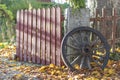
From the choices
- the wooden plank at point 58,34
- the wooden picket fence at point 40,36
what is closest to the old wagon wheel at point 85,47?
the wooden plank at point 58,34

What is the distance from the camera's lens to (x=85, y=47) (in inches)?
282

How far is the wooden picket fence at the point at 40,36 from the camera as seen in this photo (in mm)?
7785

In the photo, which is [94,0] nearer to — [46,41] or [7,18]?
[46,41]

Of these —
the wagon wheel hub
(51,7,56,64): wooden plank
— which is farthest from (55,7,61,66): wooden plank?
the wagon wheel hub

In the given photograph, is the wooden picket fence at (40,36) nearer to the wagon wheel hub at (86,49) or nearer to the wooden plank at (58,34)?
the wooden plank at (58,34)

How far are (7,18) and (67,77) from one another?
7450 millimetres

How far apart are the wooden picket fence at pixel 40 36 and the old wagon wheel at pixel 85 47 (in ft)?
1.70

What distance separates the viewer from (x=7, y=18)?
13.6m

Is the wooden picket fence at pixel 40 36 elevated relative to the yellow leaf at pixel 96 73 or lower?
elevated

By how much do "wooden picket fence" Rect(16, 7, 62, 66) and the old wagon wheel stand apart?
1.70ft

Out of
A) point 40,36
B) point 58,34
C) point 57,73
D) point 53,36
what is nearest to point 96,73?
point 57,73

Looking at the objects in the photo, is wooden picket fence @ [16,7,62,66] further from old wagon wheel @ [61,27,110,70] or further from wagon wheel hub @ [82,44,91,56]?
wagon wheel hub @ [82,44,91,56]

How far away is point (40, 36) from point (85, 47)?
5.69 feet

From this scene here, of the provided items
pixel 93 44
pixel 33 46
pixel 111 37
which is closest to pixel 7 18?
pixel 33 46
